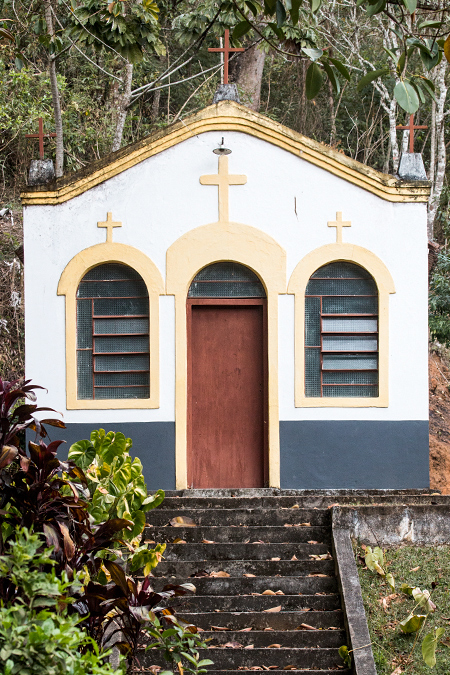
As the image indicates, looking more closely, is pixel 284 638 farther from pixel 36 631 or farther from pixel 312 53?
pixel 312 53

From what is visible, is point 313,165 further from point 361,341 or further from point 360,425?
point 360,425

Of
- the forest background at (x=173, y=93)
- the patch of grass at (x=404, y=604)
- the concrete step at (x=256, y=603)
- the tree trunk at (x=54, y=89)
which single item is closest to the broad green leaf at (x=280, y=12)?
the patch of grass at (x=404, y=604)

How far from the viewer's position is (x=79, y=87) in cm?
1825

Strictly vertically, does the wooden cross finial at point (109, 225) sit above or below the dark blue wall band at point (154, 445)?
above

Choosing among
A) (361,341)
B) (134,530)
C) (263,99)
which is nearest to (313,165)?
(361,341)

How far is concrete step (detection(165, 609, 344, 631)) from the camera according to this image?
21.8 feet

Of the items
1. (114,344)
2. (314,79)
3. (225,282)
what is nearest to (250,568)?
(114,344)

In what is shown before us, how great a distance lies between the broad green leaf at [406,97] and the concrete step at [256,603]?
16.4ft

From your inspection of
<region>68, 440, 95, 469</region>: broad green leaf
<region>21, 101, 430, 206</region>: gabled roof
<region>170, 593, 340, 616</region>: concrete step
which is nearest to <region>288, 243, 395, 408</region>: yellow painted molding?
<region>21, 101, 430, 206</region>: gabled roof

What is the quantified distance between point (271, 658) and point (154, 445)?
3394mm

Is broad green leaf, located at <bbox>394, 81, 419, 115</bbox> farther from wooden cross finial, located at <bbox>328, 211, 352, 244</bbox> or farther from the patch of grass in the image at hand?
wooden cross finial, located at <bbox>328, 211, 352, 244</bbox>

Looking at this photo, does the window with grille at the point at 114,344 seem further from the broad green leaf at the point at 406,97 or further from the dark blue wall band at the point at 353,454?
the broad green leaf at the point at 406,97

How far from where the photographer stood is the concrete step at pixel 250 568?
7309mm

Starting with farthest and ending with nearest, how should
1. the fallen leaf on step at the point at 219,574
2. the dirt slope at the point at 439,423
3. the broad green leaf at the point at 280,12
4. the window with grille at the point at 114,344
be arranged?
the dirt slope at the point at 439,423 → the window with grille at the point at 114,344 → the fallen leaf on step at the point at 219,574 → the broad green leaf at the point at 280,12
